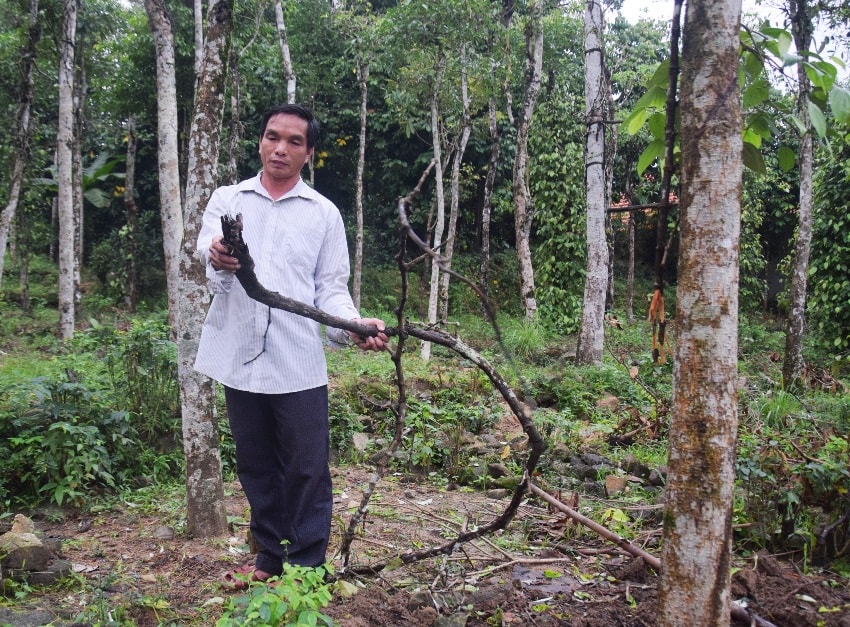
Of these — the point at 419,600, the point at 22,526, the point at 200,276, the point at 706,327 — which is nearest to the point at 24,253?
the point at 22,526

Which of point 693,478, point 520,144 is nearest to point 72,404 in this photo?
point 693,478

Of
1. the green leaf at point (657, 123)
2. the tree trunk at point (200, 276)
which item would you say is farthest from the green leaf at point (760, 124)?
the tree trunk at point (200, 276)

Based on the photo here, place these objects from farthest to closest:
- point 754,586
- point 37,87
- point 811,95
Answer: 1. point 37,87
2. point 754,586
3. point 811,95

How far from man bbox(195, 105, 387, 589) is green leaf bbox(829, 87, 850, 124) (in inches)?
65.1

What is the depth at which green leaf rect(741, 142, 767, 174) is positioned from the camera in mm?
2049

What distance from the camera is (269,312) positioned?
254 cm

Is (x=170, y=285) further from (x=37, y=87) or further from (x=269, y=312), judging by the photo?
(x=37, y=87)

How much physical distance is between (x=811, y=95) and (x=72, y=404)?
4.18 m

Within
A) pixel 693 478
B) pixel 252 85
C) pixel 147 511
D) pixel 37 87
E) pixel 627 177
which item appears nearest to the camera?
pixel 693 478

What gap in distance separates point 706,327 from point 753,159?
0.75m

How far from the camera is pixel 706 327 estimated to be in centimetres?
164

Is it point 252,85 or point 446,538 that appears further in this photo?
point 252,85

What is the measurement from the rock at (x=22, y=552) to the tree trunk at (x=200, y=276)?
696 millimetres

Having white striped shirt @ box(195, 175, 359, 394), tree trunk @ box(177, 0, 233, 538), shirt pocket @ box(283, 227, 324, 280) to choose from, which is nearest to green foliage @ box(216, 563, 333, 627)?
white striped shirt @ box(195, 175, 359, 394)
